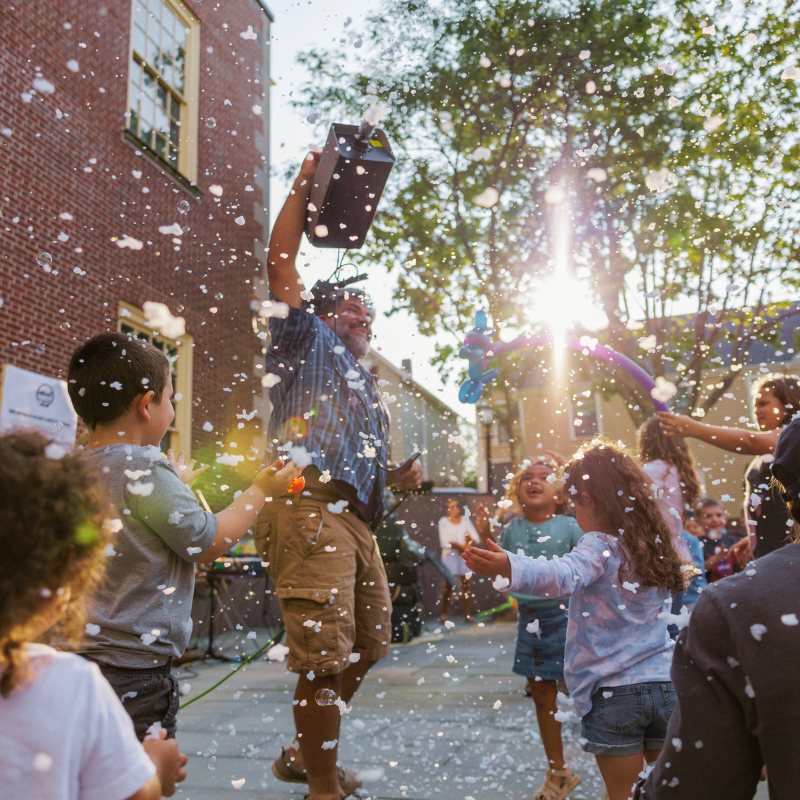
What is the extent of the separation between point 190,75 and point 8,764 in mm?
9570

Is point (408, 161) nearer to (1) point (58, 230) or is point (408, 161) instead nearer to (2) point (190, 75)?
(2) point (190, 75)

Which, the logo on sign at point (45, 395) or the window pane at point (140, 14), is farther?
the window pane at point (140, 14)

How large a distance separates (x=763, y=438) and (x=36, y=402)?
593cm

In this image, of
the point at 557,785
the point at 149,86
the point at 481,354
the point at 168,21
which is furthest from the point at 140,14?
the point at 557,785

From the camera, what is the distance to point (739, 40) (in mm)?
8500

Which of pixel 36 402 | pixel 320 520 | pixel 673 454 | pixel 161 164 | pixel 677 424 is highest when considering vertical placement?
pixel 161 164

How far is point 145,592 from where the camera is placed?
1793 millimetres

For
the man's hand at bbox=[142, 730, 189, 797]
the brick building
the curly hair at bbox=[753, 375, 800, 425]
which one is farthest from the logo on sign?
the man's hand at bbox=[142, 730, 189, 797]

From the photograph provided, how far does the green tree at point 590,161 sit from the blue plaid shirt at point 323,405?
664 cm

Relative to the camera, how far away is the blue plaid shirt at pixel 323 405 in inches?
108

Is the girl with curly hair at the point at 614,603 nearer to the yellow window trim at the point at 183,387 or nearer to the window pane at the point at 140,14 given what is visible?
the yellow window trim at the point at 183,387

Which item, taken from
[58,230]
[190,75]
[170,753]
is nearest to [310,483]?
[170,753]

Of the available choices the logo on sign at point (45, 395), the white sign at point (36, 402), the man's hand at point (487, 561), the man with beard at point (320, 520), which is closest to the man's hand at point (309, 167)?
the man with beard at point (320, 520)

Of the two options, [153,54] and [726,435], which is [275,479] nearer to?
[726,435]
